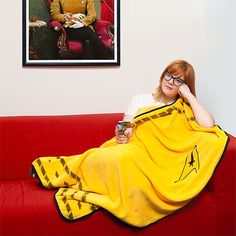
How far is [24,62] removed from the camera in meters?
2.41

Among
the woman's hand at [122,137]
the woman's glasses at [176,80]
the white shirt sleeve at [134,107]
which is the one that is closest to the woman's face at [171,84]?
the woman's glasses at [176,80]

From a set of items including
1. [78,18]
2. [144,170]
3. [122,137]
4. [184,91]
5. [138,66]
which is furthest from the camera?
[138,66]

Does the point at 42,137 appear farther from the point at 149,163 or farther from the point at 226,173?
the point at 226,173

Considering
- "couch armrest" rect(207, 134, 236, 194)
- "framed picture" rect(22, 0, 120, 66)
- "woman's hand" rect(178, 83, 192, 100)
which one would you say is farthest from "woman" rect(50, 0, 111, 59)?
"couch armrest" rect(207, 134, 236, 194)

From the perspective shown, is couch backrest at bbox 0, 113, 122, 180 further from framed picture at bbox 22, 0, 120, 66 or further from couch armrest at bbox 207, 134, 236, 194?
couch armrest at bbox 207, 134, 236, 194

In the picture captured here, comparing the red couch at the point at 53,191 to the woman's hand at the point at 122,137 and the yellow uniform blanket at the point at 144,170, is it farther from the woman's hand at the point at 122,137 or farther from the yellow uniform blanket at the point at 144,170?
the woman's hand at the point at 122,137

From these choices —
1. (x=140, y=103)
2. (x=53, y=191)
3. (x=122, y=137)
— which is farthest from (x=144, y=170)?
(x=140, y=103)

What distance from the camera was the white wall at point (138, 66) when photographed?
2.40 m

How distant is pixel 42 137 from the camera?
220cm

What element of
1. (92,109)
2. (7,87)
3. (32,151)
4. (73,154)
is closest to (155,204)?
(73,154)

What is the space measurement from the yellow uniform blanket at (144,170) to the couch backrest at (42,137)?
0.17m

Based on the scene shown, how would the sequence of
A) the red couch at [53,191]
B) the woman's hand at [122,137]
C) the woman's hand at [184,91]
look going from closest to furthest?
the red couch at [53,191]
the woman's hand at [122,137]
the woman's hand at [184,91]

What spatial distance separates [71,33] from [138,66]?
53 cm

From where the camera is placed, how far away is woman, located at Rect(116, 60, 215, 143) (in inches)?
82.2
